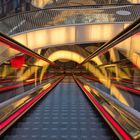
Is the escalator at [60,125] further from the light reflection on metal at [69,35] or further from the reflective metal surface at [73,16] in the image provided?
the light reflection on metal at [69,35]

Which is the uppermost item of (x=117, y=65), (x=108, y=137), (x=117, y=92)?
(x=117, y=65)

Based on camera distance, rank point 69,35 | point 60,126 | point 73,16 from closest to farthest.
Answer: point 60,126 < point 73,16 < point 69,35

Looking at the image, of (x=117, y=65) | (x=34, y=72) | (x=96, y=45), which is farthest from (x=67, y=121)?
(x=96, y=45)

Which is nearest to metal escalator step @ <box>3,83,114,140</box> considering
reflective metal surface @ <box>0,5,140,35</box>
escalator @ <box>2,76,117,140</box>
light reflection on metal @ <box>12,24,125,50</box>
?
escalator @ <box>2,76,117,140</box>

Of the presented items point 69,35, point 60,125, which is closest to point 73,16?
point 69,35

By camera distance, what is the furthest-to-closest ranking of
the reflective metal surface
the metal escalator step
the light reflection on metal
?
the light reflection on metal → the reflective metal surface → the metal escalator step

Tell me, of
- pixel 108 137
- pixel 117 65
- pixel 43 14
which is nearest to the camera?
pixel 108 137

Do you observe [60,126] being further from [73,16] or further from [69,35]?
[69,35]

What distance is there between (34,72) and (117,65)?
383cm

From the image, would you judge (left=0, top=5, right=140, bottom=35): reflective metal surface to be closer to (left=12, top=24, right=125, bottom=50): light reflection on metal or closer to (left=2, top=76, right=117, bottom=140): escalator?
(left=12, top=24, right=125, bottom=50): light reflection on metal

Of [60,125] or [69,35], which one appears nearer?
[60,125]

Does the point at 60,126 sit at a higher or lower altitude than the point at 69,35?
lower

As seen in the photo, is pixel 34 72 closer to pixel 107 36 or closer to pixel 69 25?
pixel 69 25

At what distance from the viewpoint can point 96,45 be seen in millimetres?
28094
